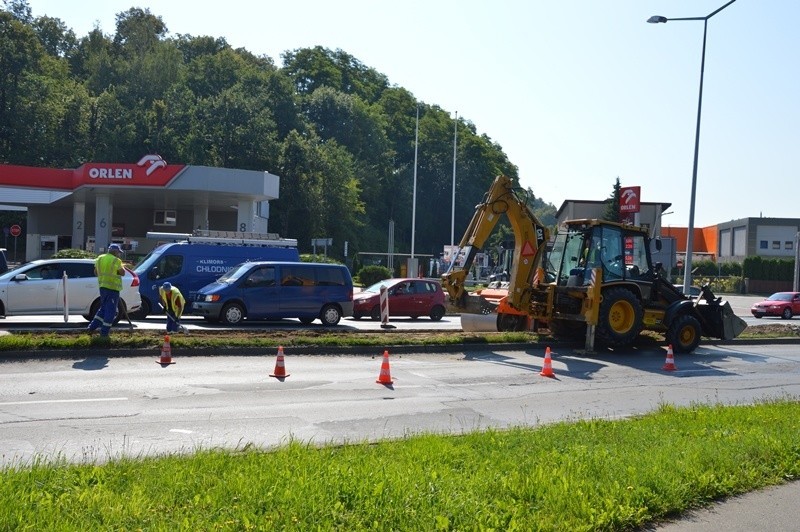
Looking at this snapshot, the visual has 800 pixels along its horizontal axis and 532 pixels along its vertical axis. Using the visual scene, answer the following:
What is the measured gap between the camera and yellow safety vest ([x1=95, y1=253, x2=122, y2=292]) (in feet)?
51.8

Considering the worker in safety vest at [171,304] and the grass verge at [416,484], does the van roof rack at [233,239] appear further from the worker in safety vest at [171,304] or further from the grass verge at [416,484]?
the grass verge at [416,484]

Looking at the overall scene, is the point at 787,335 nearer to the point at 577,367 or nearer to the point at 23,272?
the point at 577,367

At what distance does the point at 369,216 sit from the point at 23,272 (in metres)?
75.9

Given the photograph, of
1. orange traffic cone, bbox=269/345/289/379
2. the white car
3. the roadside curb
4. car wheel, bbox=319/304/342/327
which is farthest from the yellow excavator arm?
the white car

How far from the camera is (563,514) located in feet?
18.6

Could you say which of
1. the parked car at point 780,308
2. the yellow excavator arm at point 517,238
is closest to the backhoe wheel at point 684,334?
the yellow excavator arm at point 517,238

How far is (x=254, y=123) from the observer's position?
72.3m

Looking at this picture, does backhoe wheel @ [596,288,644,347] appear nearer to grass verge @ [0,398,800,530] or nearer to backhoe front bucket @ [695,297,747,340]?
backhoe front bucket @ [695,297,747,340]

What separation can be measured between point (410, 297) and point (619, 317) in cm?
1129

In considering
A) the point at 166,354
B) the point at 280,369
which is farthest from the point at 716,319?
the point at 166,354

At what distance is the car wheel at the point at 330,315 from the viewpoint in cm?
2328

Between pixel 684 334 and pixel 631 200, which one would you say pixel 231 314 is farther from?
pixel 631 200

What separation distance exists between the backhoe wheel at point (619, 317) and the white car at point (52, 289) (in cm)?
1138

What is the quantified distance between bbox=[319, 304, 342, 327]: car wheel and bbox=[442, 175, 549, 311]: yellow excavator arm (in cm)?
512
